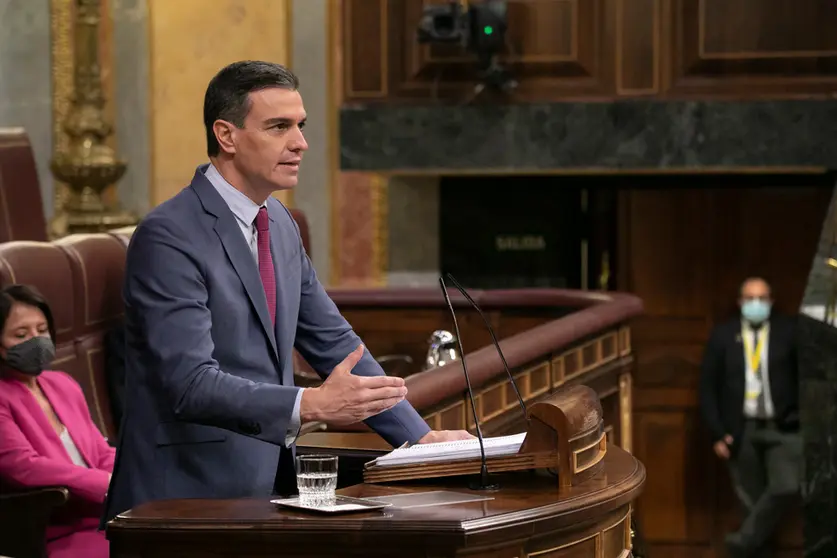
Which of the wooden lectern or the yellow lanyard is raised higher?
the wooden lectern

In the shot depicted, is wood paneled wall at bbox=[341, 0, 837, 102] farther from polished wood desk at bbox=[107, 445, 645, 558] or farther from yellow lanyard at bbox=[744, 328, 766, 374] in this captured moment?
polished wood desk at bbox=[107, 445, 645, 558]

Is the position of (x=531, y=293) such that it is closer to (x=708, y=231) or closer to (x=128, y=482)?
(x=708, y=231)

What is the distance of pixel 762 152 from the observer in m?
A: 7.40

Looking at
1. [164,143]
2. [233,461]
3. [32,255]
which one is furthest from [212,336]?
[164,143]

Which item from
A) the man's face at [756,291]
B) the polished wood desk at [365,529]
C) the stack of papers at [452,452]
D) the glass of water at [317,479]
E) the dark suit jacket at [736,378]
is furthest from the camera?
the man's face at [756,291]

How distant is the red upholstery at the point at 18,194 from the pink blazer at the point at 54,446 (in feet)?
6.82

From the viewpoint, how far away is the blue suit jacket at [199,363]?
2.33 m

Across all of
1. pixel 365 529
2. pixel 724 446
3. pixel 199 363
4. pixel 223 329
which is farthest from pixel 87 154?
pixel 365 529

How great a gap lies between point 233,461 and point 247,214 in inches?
16.0

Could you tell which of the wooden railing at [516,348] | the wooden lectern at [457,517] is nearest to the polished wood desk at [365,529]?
the wooden lectern at [457,517]

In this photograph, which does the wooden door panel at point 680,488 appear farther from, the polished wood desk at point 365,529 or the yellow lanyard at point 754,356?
the polished wood desk at point 365,529

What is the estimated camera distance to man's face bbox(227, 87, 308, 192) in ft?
8.14

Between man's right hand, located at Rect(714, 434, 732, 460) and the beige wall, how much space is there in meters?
2.58

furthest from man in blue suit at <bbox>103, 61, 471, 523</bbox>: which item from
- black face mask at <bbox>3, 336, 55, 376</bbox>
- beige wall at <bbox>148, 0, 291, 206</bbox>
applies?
beige wall at <bbox>148, 0, 291, 206</bbox>
